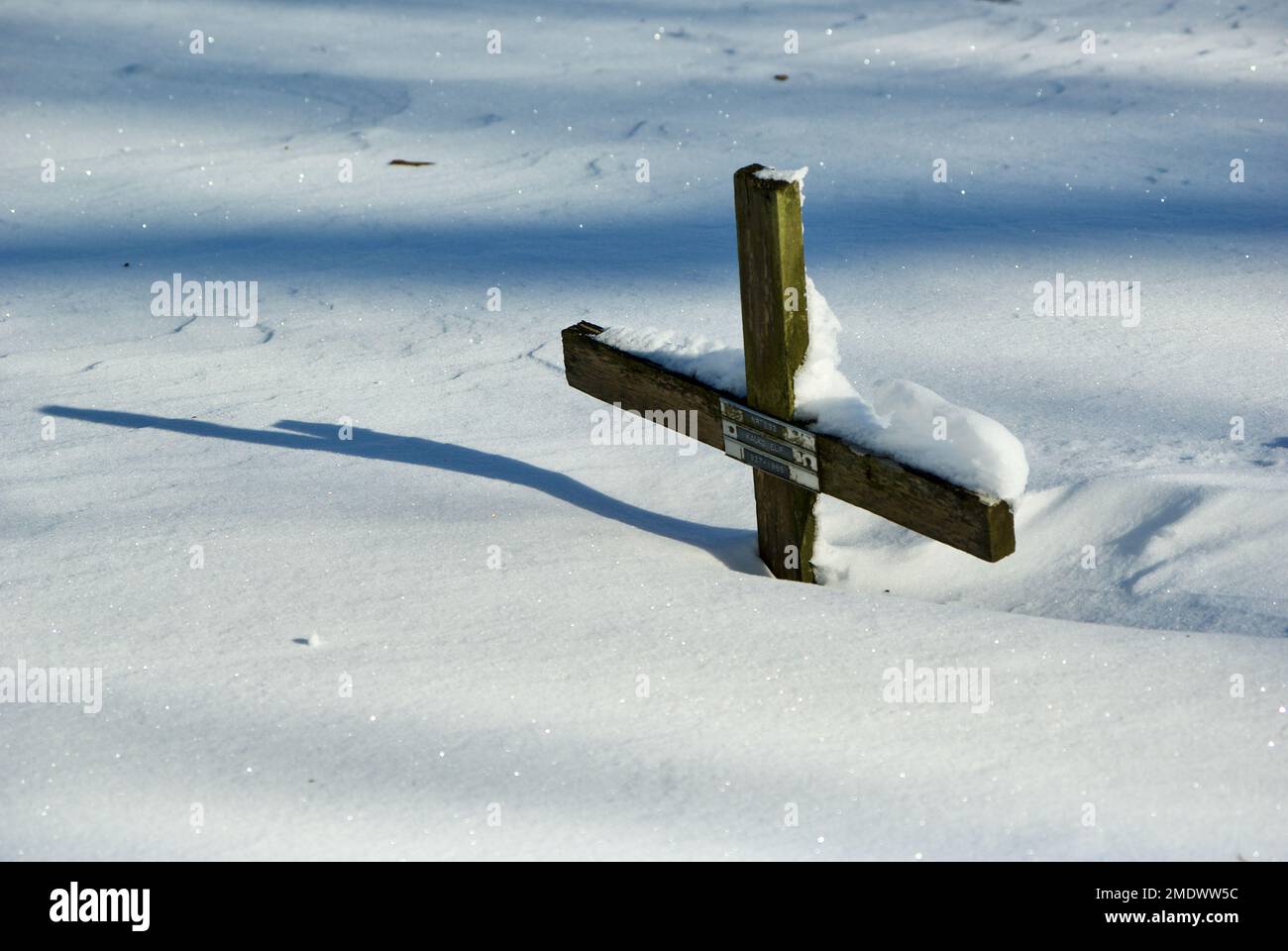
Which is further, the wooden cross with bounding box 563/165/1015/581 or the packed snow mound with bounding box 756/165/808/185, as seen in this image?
the packed snow mound with bounding box 756/165/808/185

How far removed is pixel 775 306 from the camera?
9.67ft

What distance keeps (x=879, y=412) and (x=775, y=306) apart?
33cm

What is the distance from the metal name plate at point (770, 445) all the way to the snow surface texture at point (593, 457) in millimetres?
267

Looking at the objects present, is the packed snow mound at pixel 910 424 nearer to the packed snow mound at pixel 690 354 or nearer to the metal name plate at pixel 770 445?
the metal name plate at pixel 770 445

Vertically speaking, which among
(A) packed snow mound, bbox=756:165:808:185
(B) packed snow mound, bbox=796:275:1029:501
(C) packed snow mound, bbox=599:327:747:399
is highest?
(A) packed snow mound, bbox=756:165:808:185

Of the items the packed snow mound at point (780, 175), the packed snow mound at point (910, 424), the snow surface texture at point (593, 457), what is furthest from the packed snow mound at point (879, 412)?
the snow surface texture at point (593, 457)

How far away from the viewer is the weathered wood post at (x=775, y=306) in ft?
9.43

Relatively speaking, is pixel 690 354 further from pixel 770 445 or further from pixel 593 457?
pixel 593 457

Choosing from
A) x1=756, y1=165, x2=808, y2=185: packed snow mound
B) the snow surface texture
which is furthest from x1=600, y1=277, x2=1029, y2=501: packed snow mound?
the snow surface texture

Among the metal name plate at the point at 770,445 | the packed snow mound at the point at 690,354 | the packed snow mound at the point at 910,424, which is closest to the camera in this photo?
the packed snow mound at the point at 910,424

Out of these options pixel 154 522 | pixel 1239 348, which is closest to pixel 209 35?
pixel 154 522

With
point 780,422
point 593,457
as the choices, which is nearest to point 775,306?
point 780,422

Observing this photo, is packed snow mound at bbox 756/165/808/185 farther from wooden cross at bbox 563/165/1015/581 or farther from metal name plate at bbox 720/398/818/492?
metal name plate at bbox 720/398/818/492

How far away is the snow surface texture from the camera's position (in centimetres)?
238
